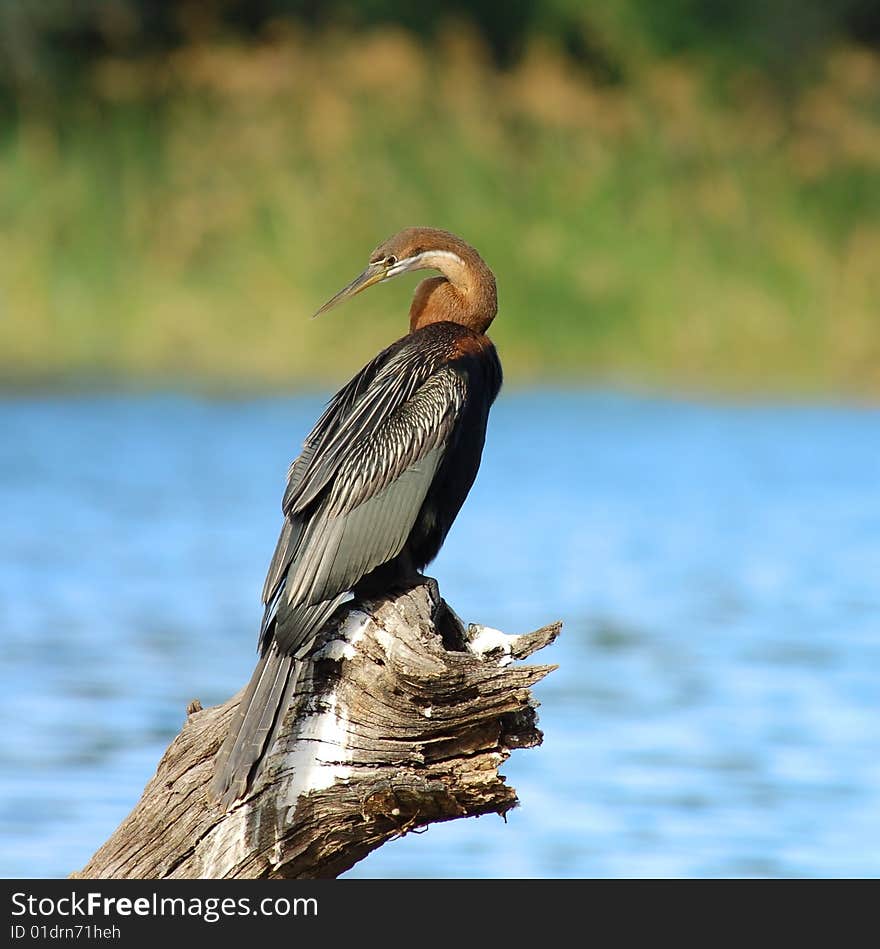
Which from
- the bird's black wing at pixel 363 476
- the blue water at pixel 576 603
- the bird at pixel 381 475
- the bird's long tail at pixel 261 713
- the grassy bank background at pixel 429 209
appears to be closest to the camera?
the bird's long tail at pixel 261 713

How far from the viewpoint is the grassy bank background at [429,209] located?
19.7m

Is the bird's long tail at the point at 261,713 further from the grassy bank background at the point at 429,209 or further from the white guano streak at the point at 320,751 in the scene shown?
the grassy bank background at the point at 429,209

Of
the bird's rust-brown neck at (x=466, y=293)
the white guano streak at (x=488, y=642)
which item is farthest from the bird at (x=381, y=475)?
the white guano streak at (x=488, y=642)

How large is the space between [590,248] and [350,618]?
54.8 feet

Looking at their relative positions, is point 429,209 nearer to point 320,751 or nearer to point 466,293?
point 466,293

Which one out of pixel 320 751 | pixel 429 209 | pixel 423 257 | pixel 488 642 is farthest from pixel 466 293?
pixel 429 209

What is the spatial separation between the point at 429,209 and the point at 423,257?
15.4 m

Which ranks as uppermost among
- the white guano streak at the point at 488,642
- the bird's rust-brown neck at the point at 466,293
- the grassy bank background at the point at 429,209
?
the grassy bank background at the point at 429,209

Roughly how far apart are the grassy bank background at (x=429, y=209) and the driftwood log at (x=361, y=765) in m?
14.1

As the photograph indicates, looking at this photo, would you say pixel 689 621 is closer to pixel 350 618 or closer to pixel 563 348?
pixel 350 618

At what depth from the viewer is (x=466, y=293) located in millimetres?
5383

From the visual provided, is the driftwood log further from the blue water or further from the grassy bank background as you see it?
the grassy bank background

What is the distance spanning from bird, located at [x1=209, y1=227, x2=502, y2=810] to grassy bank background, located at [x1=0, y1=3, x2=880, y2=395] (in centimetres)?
1298

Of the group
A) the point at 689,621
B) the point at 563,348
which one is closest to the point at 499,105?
the point at 563,348
